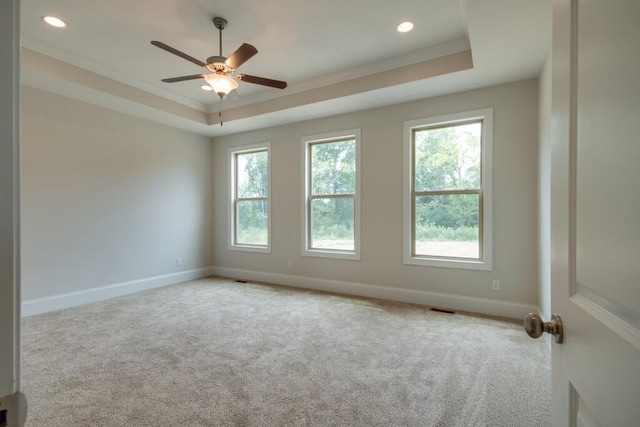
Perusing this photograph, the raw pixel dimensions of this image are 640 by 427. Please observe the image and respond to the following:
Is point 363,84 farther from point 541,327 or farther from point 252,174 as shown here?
point 541,327

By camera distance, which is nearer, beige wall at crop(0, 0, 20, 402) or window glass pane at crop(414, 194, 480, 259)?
beige wall at crop(0, 0, 20, 402)

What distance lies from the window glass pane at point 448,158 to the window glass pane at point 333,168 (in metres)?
0.97

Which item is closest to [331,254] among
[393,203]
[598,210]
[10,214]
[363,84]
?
A: [393,203]

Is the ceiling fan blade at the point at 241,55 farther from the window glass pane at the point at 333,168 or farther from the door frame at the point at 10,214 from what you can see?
the window glass pane at the point at 333,168

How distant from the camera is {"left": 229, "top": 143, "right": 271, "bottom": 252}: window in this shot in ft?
18.0

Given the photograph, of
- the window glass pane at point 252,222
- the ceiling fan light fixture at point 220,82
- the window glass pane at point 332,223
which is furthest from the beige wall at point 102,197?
the ceiling fan light fixture at point 220,82

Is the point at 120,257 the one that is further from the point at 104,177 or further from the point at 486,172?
the point at 486,172

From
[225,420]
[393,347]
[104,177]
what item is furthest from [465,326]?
[104,177]

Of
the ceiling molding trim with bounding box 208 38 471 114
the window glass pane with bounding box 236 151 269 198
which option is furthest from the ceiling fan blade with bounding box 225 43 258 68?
the window glass pane with bounding box 236 151 269 198

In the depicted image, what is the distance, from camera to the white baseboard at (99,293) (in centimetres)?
364

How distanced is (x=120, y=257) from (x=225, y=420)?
368 centimetres

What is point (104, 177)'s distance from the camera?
4.35 meters

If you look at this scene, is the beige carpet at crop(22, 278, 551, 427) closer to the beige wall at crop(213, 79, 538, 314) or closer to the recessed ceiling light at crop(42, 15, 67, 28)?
the beige wall at crop(213, 79, 538, 314)

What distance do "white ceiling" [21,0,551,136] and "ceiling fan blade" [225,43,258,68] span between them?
19.5 inches
